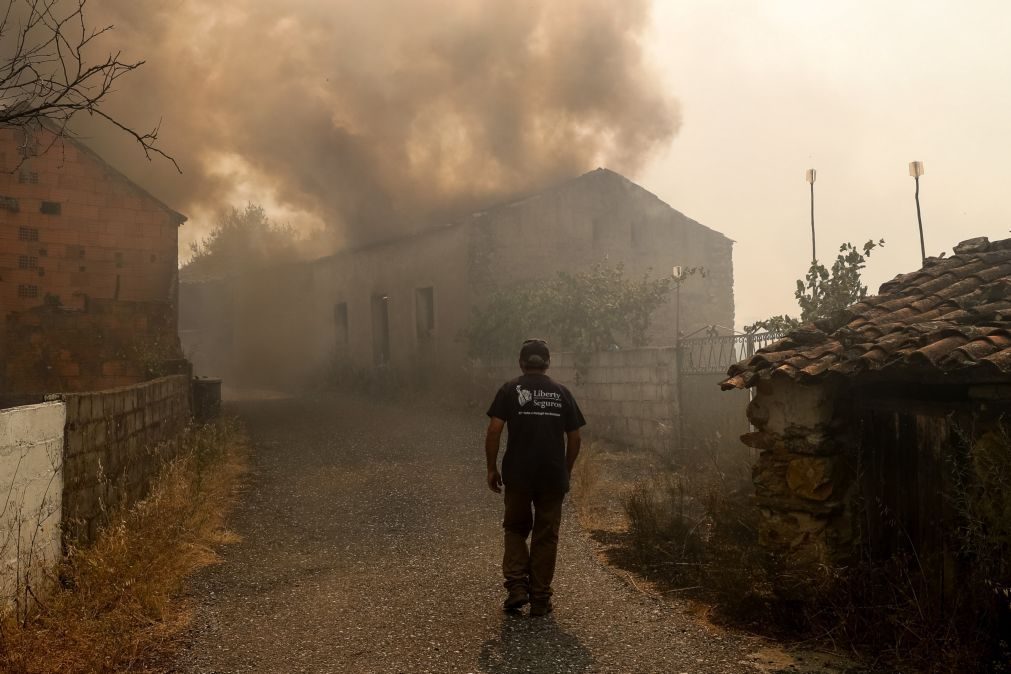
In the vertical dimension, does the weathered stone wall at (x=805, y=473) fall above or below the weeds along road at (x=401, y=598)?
above

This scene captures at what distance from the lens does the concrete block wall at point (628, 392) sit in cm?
1238

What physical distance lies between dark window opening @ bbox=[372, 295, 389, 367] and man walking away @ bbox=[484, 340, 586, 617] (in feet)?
65.2

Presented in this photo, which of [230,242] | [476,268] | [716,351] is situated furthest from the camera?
[230,242]

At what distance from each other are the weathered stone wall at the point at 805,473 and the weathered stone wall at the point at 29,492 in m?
4.85

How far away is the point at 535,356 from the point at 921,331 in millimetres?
2487

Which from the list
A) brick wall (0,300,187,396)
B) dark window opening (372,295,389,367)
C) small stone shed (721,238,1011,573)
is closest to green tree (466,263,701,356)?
brick wall (0,300,187,396)

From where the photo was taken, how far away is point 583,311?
619 inches

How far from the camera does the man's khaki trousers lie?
5.43m

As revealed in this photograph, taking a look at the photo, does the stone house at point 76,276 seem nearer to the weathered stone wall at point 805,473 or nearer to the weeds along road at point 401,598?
the weeds along road at point 401,598

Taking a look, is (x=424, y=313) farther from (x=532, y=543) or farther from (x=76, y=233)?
(x=532, y=543)

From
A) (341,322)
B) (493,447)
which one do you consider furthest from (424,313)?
(493,447)

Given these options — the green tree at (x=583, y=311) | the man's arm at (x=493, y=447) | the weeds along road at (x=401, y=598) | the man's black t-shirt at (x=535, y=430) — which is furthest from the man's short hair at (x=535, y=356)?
the green tree at (x=583, y=311)

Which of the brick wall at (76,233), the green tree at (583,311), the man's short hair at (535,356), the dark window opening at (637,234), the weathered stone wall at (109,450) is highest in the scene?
the dark window opening at (637,234)

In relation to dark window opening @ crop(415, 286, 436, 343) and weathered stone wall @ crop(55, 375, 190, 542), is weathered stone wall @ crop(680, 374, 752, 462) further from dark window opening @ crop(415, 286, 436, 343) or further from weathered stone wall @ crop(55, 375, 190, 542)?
dark window opening @ crop(415, 286, 436, 343)
